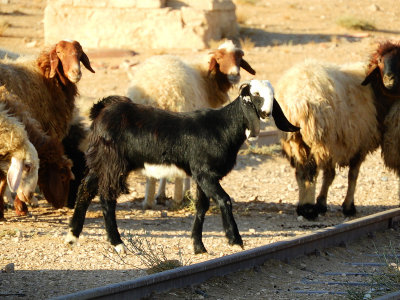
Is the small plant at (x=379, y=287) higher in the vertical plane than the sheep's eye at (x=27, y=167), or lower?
lower

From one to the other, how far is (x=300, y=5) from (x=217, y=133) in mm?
26503

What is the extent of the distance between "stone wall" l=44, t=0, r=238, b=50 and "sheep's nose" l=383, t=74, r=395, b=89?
42.6 feet

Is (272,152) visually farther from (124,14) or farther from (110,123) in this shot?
(124,14)

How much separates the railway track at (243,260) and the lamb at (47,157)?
3.40 metres

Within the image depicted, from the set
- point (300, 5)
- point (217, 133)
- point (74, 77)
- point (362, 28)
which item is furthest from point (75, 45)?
point (300, 5)

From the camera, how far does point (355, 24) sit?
29.2 meters

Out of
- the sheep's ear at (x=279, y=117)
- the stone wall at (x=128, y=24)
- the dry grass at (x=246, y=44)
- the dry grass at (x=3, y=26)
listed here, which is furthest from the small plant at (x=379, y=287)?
the dry grass at (x=3, y=26)

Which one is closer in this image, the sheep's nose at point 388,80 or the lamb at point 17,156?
the lamb at point 17,156

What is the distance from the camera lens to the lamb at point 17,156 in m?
9.48

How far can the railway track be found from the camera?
6375mm

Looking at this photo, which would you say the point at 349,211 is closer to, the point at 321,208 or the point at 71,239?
the point at 321,208

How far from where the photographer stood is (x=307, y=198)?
11.4 metres

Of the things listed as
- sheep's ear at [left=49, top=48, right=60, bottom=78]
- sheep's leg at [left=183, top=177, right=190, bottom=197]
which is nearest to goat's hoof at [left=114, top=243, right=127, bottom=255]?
sheep's leg at [left=183, top=177, right=190, bottom=197]

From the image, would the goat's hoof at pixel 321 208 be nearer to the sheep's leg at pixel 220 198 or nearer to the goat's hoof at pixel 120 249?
the sheep's leg at pixel 220 198
